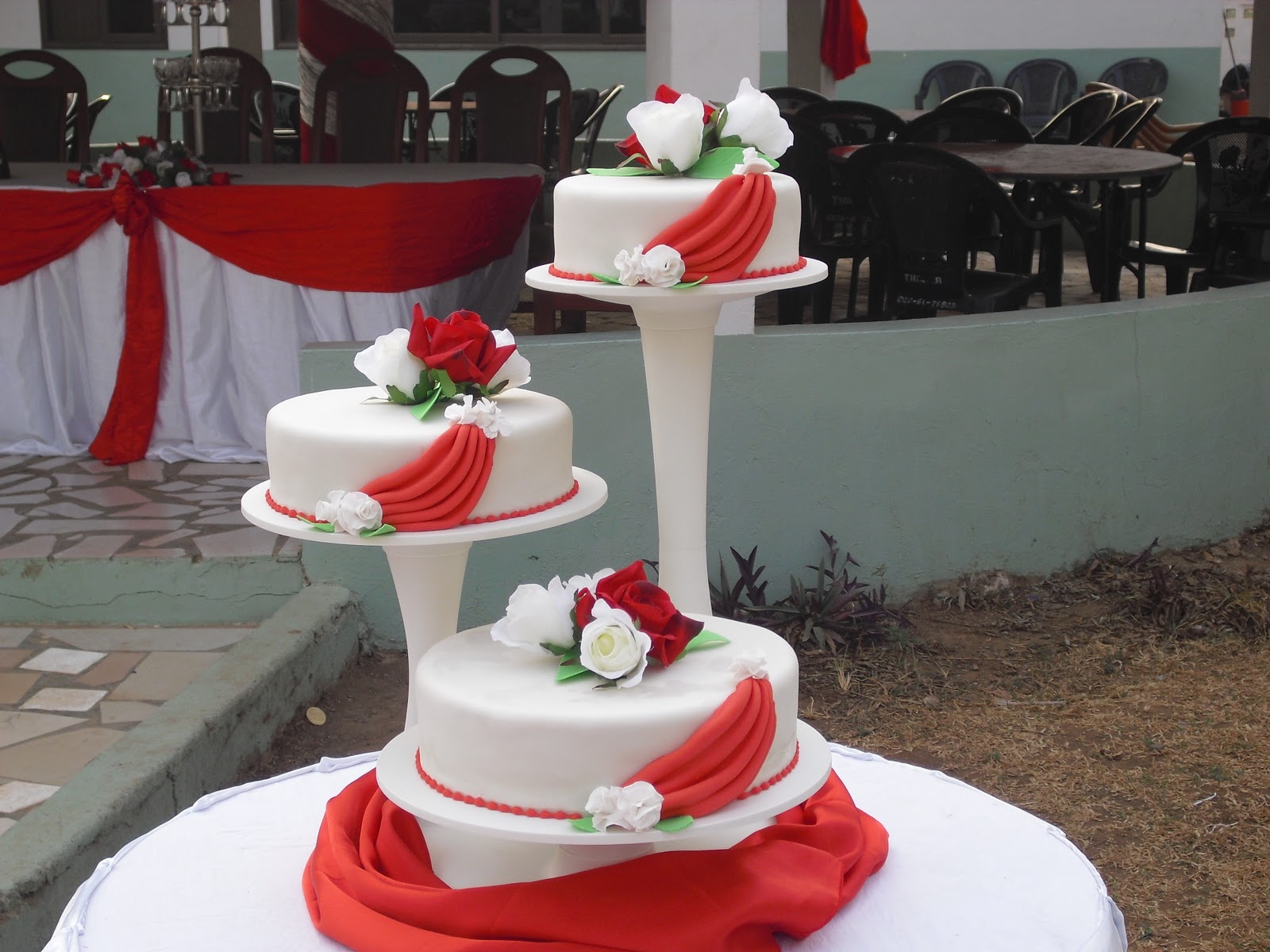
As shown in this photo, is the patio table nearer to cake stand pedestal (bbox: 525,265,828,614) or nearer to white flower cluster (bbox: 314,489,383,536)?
cake stand pedestal (bbox: 525,265,828,614)

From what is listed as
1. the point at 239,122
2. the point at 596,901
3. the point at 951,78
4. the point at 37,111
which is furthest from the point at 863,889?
the point at 951,78

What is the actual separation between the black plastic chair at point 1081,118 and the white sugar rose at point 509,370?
7.19 m

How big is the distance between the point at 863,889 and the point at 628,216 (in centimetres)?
97

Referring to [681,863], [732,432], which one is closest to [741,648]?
[681,863]

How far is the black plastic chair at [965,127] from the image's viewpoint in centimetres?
669

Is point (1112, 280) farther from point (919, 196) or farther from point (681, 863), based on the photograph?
point (681, 863)

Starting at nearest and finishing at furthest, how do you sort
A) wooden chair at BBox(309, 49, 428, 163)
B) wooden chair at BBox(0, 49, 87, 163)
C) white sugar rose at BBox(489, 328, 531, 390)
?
white sugar rose at BBox(489, 328, 531, 390)
wooden chair at BBox(309, 49, 428, 163)
wooden chair at BBox(0, 49, 87, 163)

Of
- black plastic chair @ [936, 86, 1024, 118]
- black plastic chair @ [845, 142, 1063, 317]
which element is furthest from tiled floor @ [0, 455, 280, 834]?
black plastic chair @ [936, 86, 1024, 118]

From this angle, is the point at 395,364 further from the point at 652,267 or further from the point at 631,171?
the point at 631,171

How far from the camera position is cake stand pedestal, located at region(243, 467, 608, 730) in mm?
1820

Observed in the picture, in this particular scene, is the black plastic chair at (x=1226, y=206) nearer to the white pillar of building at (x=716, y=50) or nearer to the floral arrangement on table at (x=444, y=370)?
the white pillar of building at (x=716, y=50)

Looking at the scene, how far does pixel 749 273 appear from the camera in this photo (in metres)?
1.99

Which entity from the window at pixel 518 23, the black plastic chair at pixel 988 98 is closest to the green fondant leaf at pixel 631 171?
the black plastic chair at pixel 988 98

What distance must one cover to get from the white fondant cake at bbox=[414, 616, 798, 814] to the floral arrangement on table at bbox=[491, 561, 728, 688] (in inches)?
1.0
